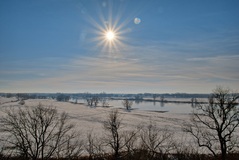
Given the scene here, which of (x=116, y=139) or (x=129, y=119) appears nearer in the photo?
(x=116, y=139)

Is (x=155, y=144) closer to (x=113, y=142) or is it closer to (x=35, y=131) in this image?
(x=113, y=142)

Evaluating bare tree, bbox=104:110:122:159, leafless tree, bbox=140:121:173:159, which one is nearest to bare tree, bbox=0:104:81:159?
bare tree, bbox=104:110:122:159

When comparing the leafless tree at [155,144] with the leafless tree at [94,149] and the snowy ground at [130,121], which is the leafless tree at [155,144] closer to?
the snowy ground at [130,121]

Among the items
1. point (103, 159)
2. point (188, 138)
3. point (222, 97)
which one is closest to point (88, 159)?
point (103, 159)

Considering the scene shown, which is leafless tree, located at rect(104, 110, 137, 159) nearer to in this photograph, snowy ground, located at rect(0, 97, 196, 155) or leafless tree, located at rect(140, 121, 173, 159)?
leafless tree, located at rect(140, 121, 173, 159)

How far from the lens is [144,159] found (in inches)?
571

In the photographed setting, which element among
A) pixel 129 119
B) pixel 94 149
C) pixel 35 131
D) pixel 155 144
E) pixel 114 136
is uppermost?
pixel 35 131

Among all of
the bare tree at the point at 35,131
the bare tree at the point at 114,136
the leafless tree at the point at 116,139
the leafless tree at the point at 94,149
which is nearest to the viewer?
the bare tree at the point at 35,131

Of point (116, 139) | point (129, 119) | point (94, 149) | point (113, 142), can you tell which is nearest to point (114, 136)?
point (113, 142)

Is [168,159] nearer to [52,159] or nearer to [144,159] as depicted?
[144,159]

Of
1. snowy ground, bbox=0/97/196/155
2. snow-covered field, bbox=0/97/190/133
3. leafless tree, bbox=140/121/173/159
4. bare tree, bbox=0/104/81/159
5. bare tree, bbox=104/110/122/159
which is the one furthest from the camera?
snow-covered field, bbox=0/97/190/133

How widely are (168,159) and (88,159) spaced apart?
31.7 feet

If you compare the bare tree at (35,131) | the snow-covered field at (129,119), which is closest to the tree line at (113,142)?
the bare tree at (35,131)

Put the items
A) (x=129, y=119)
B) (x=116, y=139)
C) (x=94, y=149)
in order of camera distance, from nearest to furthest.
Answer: (x=94, y=149)
(x=116, y=139)
(x=129, y=119)
